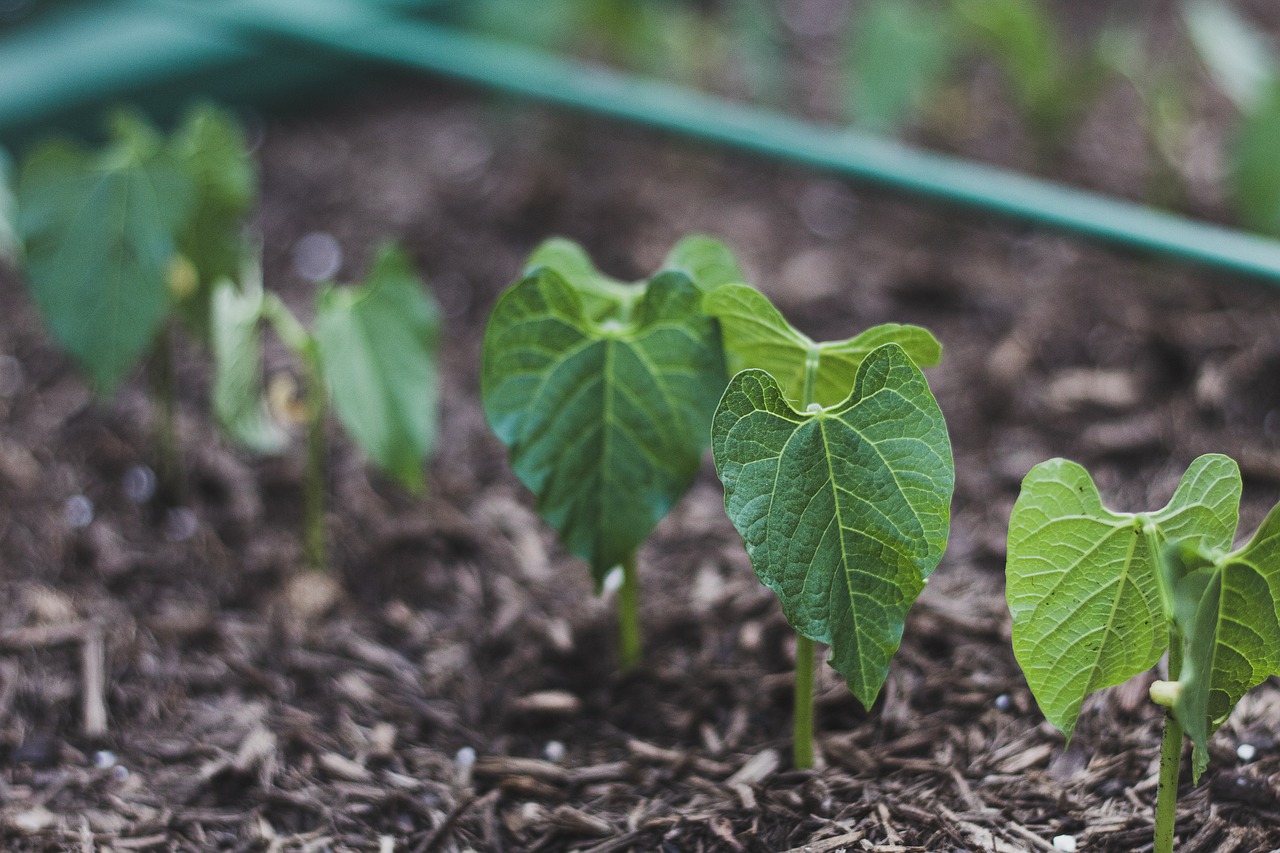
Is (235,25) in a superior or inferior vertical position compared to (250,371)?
superior

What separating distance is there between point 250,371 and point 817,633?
0.78 metres

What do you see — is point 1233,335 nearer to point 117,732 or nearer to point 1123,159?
point 1123,159

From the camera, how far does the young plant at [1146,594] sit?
865mm

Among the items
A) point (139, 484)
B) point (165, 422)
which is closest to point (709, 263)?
point (165, 422)

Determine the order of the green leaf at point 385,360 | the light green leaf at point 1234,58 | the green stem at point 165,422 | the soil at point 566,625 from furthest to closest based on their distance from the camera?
the light green leaf at point 1234,58 → the green stem at point 165,422 → the green leaf at point 385,360 → the soil at point 566,625

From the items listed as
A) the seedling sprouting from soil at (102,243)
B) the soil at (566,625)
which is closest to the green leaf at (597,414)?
the soil at (566,625)

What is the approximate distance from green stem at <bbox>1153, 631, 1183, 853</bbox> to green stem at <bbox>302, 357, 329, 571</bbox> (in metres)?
0.98

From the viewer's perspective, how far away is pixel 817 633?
0.96m

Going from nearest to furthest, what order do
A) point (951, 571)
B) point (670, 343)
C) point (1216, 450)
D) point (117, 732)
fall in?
point (670, 343) → point (117, 732) → point (951, 571) → point (1216, 450)

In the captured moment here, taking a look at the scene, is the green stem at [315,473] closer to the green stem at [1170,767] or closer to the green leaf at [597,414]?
the green leaf at [597,414]

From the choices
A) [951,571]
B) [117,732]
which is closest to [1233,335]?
[951,571]

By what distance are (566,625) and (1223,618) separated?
808mm

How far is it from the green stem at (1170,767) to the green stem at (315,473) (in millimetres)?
979

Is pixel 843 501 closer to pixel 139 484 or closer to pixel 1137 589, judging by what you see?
pixel 1137 589
